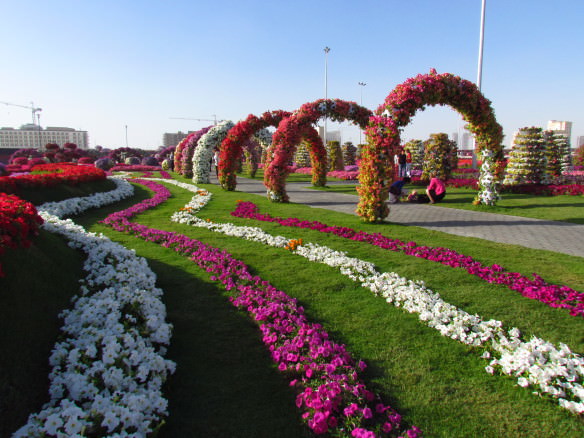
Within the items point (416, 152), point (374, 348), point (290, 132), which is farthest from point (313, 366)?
point (416, 152)

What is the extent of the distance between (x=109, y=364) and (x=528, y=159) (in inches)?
776

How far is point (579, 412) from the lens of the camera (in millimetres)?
2938

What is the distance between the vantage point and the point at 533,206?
1291 cm

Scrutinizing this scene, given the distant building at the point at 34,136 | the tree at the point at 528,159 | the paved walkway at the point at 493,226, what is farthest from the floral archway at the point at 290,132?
the distant building at the point at 34,136

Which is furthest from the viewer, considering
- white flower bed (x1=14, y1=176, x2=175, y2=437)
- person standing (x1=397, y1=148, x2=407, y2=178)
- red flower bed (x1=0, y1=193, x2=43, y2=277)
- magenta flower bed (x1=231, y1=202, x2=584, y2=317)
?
person standing (x1=397, y1=148, x2=407, y2=178)

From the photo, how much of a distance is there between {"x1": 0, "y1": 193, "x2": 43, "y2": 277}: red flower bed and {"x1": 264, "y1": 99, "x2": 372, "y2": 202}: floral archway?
384 inches

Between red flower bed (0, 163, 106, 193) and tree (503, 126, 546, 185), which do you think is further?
tree (503, 126, 546, 185)

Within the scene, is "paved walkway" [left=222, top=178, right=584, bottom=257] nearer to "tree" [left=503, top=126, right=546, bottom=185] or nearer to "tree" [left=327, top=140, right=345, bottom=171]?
"tree" [left=503, top=126, right=546, bottom=185]

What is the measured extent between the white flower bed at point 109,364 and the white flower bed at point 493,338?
2.95 meters

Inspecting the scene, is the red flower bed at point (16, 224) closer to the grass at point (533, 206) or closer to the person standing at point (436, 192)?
the grass at point (533, 206)

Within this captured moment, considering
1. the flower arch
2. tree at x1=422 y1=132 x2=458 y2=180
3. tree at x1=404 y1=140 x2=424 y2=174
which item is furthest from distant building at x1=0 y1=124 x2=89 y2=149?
tree at x1=422 y1=132 x2=458 y2=180

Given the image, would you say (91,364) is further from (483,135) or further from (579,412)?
(483,135)

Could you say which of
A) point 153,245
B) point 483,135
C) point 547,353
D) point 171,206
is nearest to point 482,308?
point 547,353

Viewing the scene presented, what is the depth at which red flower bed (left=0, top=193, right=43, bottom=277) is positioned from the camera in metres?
4.08
